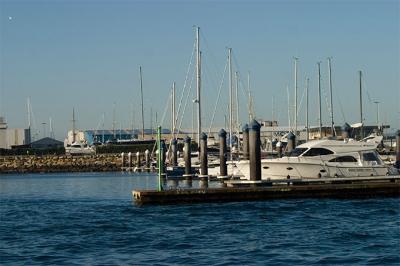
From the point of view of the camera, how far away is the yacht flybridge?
148 feet

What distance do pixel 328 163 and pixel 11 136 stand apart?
11706 centimetres

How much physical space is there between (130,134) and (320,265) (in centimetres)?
14050

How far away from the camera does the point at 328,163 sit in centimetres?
4566

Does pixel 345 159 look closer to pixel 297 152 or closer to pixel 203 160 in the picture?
pixel 297 152

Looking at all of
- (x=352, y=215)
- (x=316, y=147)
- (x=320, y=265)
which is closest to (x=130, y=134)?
(x=316, y=147)

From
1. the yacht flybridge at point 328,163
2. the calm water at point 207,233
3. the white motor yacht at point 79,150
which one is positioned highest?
the white motor yacht at point 79,150

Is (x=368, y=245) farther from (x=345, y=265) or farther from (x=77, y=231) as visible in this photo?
(x=77, y=231)

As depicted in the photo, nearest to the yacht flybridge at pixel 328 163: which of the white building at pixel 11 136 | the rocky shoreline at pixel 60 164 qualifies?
the rocky shoreline at pixel 60 164

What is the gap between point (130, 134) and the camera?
162625mm

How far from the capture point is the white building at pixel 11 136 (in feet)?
502

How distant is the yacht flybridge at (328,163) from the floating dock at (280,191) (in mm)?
1765

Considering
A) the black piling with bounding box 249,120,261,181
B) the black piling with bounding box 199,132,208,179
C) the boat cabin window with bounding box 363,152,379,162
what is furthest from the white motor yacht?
the black piling with bounding box 249,120,261,181

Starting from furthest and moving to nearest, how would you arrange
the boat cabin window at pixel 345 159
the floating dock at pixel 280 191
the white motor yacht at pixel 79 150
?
1. the white motor yacht at pixel 79 150
2. the boat cabin window at pixel 345 159
3. the floating dock at pixel 280 191

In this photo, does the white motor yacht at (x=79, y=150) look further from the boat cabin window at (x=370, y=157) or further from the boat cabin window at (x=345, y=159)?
the boat cabin window at (x=370, y=157)
